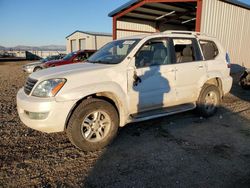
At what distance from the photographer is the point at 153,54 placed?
14.8 ft

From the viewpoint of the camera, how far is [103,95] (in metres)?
3.86

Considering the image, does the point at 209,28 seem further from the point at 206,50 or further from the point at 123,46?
the point at 123,46

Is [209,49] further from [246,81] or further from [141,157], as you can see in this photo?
[246,81]

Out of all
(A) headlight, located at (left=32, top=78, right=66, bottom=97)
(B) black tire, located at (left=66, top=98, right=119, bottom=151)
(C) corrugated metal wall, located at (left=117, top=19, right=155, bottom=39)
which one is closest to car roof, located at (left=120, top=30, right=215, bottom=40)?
(B) black tire, located at (left=66, top=98, right=119, bottom=151)

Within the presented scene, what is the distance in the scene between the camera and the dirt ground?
2941mm

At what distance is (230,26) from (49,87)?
11424mm

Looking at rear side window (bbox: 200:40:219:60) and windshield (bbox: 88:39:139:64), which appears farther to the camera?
rear side window (bbox: 200:40:219:60)

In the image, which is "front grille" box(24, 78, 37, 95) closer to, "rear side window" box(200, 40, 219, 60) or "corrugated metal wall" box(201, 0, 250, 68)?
"rear side window" box(200, 40, 219, 60)

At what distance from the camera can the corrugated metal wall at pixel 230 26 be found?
1017cm

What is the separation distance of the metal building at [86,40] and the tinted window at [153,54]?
87.6ft

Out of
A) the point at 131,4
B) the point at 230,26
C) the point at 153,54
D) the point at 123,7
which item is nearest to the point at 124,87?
the point at 153,54

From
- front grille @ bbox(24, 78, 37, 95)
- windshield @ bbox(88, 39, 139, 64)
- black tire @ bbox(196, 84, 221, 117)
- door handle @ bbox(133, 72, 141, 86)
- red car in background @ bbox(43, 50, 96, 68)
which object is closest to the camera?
front grille @ bbox(24, 78, 37, 95)

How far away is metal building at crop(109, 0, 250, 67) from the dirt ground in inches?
261

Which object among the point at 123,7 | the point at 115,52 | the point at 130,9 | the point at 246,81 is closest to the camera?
the point at 115,52
